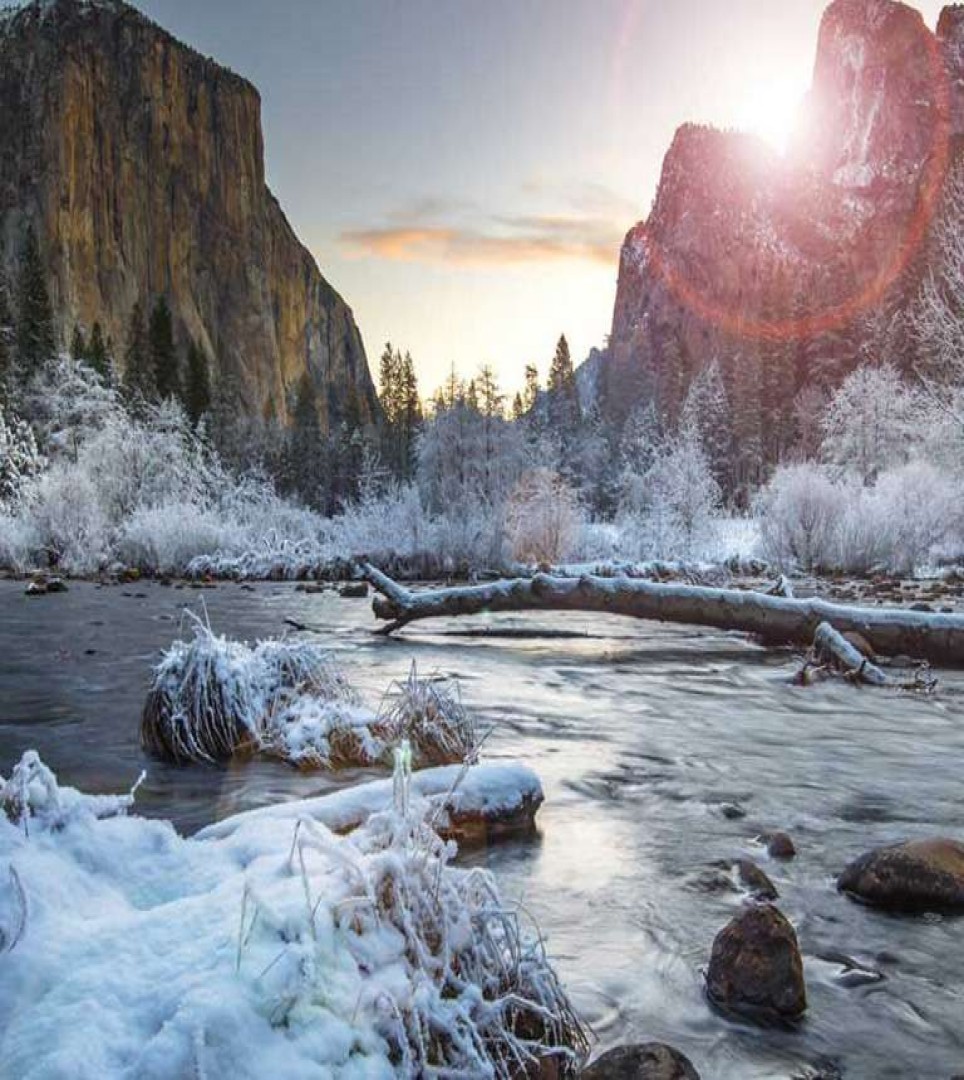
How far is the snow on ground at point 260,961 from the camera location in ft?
6.48

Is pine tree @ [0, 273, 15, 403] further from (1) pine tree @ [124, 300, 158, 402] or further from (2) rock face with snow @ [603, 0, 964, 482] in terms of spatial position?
(2) rock face with snow @ [603, 0, 964, 482]

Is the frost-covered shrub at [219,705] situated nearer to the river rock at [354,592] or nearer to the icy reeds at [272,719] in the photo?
the icy reeds at [272,719]

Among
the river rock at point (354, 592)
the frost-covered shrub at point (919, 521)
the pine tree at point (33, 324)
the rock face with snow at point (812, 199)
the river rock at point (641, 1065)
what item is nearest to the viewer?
the river rock at point (641, 1065)

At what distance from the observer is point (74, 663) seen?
35.8 ft

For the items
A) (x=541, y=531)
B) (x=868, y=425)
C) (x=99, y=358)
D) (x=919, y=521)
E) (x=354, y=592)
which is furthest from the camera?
(x=99, y=358)

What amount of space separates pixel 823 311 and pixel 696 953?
7472 centimetres

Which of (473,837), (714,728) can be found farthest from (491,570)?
(473,837)

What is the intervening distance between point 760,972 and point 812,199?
141984 millimetres

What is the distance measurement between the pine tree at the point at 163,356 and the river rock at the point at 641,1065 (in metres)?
60.8

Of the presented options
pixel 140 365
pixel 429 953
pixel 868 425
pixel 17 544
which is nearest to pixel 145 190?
pixel 140 365

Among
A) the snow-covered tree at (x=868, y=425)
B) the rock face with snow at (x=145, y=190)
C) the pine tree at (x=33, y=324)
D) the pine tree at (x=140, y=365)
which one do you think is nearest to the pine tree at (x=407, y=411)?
the rock face with snow at (x=145, y=190)

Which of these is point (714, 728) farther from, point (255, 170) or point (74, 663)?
point (255, 170)

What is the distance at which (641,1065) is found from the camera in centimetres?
244

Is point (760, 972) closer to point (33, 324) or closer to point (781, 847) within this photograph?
point (781, 847)
